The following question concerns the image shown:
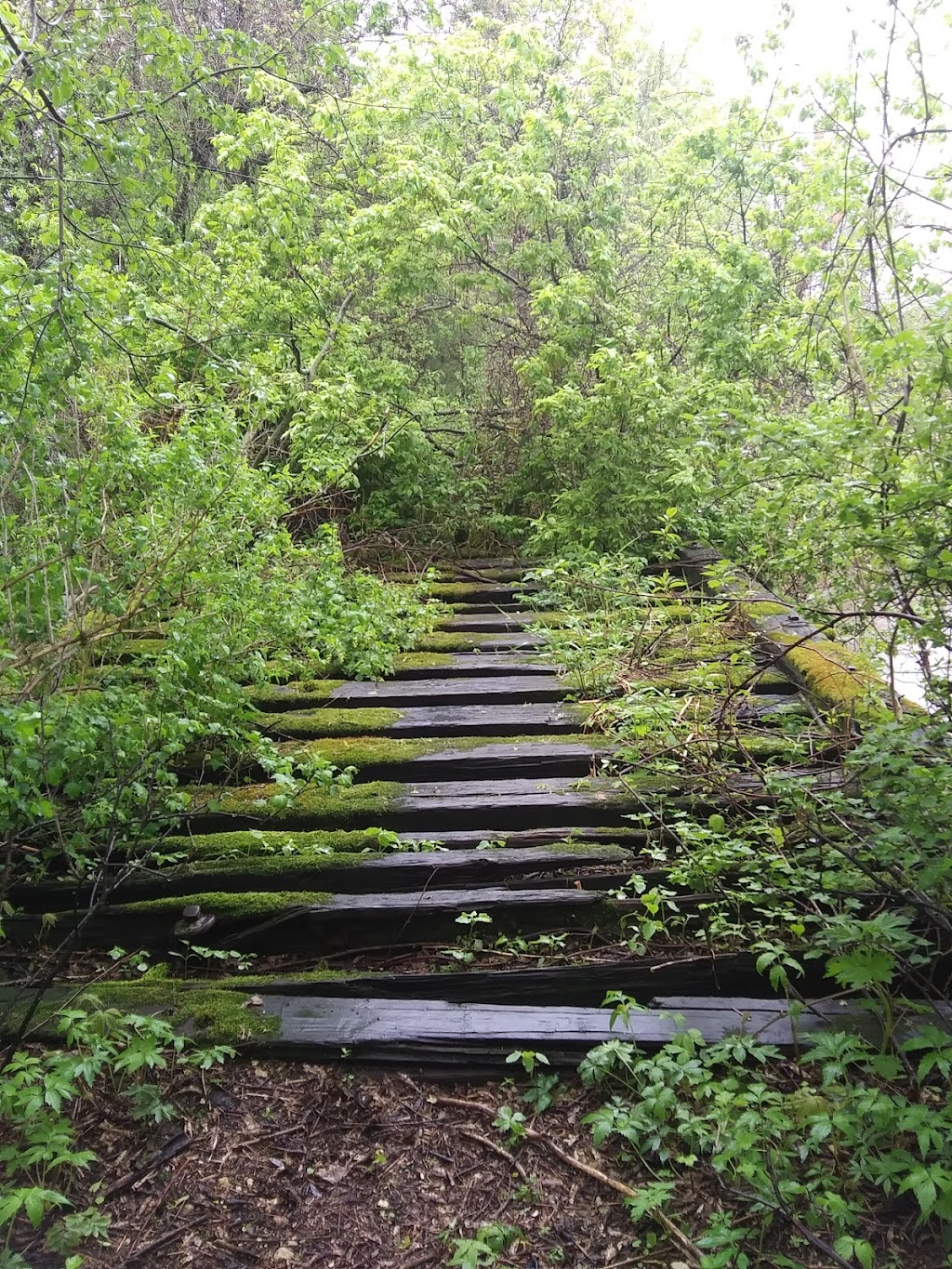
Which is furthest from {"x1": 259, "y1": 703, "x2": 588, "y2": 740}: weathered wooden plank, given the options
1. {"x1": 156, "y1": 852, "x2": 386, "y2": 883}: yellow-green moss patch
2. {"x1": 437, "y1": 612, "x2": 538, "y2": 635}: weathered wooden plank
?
{"x1": 437, "y1": 612, "x2": 538, "y2": 635}: weathered wooden plank

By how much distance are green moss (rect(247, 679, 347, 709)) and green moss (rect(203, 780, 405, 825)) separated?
0.89 m

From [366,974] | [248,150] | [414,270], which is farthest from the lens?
[414,270]

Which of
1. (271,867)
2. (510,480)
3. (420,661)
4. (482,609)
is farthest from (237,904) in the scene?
(510,480)

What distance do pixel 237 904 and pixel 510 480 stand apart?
5.97m

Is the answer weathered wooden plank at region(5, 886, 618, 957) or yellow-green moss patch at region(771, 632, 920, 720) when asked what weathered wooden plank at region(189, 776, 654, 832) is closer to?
weathered wooden plank at region(5, 886, 618, 957)

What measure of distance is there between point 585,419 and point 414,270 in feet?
9.24

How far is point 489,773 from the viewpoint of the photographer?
388 cm

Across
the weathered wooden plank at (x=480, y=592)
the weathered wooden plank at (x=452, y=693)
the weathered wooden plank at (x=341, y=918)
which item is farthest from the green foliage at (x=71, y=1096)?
the weathered wooden plank at (x=480, y=592)

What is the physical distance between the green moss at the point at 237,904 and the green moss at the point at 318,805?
17.4 inches

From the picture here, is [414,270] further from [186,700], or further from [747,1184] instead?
[747,1184]

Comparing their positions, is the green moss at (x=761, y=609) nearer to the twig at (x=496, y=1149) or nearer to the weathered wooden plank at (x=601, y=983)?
the weathered wooden plank at (x=601, y=983)

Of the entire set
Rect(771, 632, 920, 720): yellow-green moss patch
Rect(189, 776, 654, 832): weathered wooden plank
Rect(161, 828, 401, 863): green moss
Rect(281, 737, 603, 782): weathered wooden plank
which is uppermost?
Rect(771, 632, 920, 720): yellow-green moss patch

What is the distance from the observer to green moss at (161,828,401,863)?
10.9 feet

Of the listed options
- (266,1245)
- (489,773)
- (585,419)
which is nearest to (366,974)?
(266,1245)
